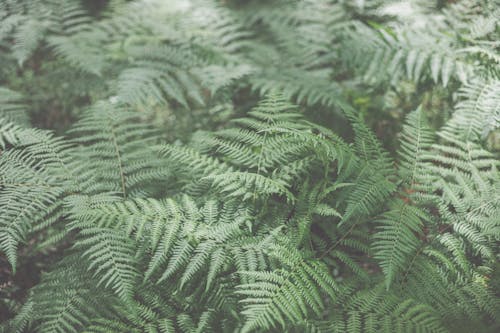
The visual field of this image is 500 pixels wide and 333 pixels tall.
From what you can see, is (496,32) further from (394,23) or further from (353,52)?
(353,52)

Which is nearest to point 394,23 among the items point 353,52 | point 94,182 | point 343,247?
point 353,52

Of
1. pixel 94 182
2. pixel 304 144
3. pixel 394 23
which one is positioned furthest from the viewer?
pixel 394 23

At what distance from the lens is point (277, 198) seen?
254 cm

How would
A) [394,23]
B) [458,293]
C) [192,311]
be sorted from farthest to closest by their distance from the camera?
1. [394,23]
2. [192,311]
3. [458,293]

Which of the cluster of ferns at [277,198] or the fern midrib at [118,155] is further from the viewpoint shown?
the fern midrib at [118,155]

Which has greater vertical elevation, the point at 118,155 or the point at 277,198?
the point at 118,155

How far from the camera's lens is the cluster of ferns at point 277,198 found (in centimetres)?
200

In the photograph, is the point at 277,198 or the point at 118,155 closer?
the point at 277,198

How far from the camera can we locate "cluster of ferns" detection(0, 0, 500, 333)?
78.5 inches

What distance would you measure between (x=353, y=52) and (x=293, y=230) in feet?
6.21

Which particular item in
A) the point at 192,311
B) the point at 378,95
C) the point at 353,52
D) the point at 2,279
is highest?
the point at 353,52

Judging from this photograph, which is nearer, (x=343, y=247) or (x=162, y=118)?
(x=343, y=247)

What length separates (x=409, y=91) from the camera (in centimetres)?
358

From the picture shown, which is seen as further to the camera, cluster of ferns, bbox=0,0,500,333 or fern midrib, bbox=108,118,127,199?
fern midrib, bbox=108,118,127,199
